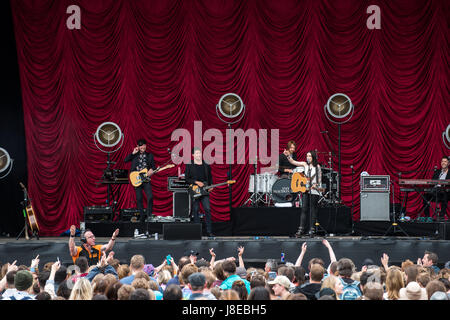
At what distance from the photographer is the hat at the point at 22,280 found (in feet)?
19.9

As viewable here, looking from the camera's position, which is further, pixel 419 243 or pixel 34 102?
pixel 34 102

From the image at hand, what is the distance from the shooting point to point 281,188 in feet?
45.5

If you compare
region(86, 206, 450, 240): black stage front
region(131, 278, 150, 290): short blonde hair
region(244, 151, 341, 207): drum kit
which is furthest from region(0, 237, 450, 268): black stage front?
region(131, 278, 150, 290): short blonde hair

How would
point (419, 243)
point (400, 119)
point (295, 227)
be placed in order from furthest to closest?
1. point (400, 119)
2. point (295, 227)
3. point (419, 243)

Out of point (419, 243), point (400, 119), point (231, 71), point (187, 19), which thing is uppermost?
point (187, 19)

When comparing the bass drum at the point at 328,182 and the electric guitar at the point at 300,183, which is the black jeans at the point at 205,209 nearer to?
the electric guitar at the point at 300,183

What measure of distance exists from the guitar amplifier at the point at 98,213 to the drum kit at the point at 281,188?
323 centimetres

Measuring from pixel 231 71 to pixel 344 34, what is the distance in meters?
2.95

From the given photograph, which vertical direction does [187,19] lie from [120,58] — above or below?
above

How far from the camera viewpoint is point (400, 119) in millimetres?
15742

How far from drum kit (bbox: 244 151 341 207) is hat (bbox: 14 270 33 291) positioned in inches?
315

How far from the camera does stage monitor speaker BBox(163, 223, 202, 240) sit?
1184cm

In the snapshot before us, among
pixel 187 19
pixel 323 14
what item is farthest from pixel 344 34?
pixel 187 19
